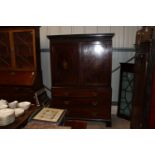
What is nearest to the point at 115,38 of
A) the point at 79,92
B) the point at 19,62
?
the point at 79,92

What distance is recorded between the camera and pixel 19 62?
303 cm

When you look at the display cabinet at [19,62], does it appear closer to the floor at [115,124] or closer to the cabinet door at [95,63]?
the cabinet door at [95,63]

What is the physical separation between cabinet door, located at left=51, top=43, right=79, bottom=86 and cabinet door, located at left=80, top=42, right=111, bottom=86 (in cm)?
13

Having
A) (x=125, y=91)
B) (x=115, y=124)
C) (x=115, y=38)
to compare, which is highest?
(x=115, y=38)

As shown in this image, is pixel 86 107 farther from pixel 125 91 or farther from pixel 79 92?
pixel 125 91

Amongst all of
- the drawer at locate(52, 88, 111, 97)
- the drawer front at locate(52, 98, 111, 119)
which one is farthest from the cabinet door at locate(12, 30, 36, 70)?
the drawer front at locate(52, 98, 111, 119)

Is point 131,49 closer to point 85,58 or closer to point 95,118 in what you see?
point 85,58

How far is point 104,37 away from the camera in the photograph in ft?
8.57

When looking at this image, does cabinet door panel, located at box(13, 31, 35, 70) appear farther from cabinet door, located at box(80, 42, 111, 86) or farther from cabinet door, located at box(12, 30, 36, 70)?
cabinet door, located at box(80, 42, 111, 86)

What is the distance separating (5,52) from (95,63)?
184cm

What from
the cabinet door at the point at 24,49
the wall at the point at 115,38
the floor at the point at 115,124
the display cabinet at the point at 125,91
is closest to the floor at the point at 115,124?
the floor at the point at 115,124

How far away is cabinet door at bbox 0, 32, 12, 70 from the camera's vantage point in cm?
294

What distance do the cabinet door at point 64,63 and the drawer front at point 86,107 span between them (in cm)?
35

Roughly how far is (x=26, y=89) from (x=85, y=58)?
129 cm
